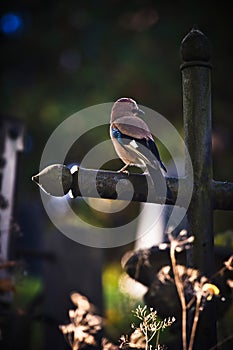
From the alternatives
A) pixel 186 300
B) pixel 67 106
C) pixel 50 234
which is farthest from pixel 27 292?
pixel 186 300

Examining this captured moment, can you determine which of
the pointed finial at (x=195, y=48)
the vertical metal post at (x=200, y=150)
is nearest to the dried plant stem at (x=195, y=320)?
the vertical metal post at (x=200, y=150)

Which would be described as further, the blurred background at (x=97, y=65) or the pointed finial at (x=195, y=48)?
the blurred background at (x=97, y=65)

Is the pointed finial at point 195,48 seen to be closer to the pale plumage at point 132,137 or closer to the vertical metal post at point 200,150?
the vertical metal post at point 200,150

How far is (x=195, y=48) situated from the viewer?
8.57ft

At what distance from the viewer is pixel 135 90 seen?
31.4ft

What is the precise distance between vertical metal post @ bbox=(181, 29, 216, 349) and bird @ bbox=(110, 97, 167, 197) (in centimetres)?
19

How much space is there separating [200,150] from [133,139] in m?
0.41

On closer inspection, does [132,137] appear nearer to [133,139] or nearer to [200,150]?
[133,139]

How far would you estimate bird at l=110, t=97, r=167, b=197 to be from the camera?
8.66 feet

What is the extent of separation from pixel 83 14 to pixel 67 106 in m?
1.94

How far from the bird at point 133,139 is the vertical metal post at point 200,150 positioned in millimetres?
185

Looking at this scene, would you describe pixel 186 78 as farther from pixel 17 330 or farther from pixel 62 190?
pixel 17 330

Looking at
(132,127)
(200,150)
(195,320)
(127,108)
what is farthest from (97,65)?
(195,320)

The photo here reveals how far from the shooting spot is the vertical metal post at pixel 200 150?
8.01 feet
